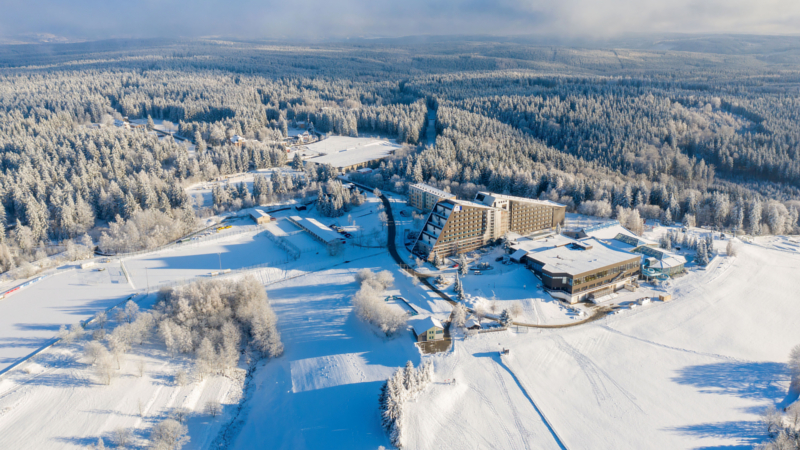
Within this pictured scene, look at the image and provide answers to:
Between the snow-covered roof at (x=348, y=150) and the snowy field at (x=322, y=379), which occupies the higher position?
the snow-covered roof at (x=348, y=150)

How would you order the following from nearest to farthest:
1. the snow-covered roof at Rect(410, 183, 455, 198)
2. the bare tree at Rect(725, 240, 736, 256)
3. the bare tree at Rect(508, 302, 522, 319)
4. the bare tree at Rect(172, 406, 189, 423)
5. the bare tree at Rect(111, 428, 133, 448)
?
the bare tree at Rect(111, 428, 133, 448) < the bare tree at Rect(172, 406, 189, 423) < the bare tree at Rect(508, 302, 522, 319) < the bare tree at Rect(725, 240, 736, 256) < the snow-covered roof at Rect(410, 183, 455, 198)

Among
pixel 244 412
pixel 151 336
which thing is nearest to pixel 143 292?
pixel 151 336

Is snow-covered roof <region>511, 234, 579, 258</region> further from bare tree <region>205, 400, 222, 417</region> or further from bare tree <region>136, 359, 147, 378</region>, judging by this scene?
bare tree <region>136, 359, 147, 378</region>

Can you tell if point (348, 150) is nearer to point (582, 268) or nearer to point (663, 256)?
point (582, 268)

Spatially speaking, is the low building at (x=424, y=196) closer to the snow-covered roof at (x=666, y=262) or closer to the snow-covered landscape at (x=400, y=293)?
the snow-covered landscape at (x=400, y=293)

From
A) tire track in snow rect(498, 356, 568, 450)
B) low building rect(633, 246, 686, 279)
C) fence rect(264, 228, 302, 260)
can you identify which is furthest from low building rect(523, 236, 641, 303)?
fence rect(264, 228, 302, 260)

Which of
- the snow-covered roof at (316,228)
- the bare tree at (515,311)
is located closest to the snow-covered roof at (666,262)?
the bare tree at (515,311)
